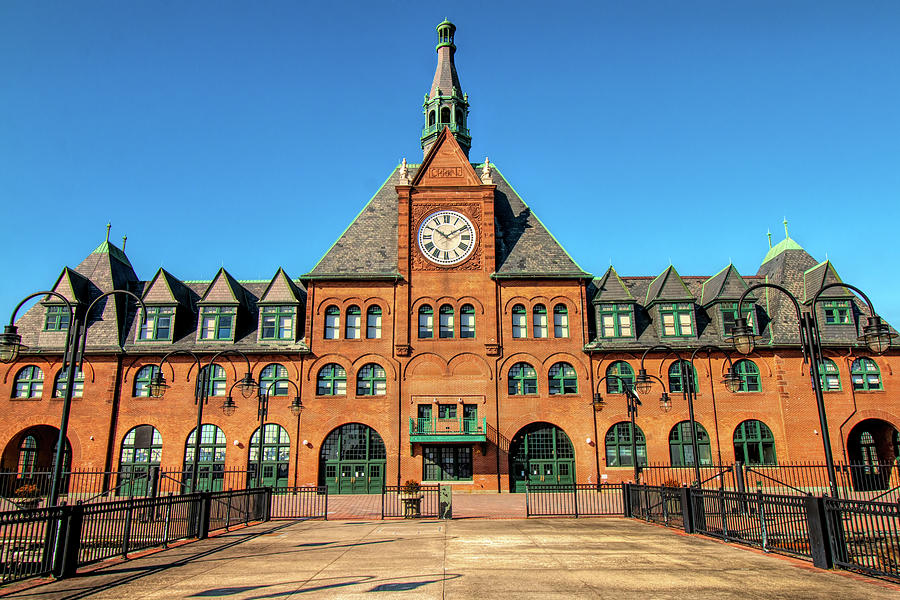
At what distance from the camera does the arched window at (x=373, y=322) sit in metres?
38.9

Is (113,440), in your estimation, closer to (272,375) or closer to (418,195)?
(272,375)

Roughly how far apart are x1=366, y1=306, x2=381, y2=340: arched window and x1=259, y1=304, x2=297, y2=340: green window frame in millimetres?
4830

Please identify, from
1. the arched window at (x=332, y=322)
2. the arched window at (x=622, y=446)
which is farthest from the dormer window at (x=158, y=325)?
the arched window at (x=622, y=446)

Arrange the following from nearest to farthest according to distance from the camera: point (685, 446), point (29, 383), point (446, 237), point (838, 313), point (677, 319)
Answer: point (685, 446) < point (29, 383) < point (838, 313) < point (677, 319) < point (446, 237)

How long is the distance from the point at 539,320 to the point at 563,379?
3964 millimetres

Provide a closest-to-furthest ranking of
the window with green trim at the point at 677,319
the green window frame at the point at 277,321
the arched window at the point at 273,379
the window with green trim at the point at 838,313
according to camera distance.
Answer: the arched window at the point at 273,379 → the window with green trim at the point at 838,313 → the window with green trim at the point at 677,319 → the green window frame at the point at 277,321

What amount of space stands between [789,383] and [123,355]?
4053 cm

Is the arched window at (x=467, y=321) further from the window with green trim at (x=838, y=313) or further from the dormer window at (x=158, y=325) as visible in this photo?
the window with green trim at (x=838, y=313)

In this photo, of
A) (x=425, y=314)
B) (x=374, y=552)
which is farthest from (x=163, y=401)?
(x=374, y=552)

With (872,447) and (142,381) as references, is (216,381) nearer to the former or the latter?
(142,381)

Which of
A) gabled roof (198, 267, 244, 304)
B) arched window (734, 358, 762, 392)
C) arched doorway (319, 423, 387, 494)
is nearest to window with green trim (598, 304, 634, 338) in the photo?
arched window (734, 358, 762, 392)

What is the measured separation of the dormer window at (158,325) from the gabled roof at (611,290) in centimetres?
2727

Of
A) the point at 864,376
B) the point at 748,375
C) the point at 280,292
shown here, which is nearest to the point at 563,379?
the point at 748,375

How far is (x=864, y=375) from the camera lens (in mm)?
37438
